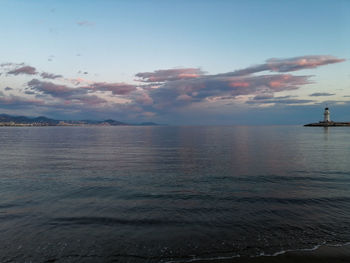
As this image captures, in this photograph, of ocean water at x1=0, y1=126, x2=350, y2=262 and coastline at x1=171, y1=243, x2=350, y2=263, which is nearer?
coastline at x1=171, y1=243, x2=350, y2=263

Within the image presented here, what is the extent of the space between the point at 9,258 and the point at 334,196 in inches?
890

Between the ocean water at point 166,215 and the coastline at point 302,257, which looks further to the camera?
the ocean water at point 166,215

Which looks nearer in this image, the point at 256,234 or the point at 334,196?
the point at 256,234

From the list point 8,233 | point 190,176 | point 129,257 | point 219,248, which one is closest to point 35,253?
point 8,233

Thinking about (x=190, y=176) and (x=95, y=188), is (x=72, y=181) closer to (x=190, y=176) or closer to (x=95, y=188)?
(x=95, y=188)

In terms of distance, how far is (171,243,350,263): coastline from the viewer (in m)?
10.3

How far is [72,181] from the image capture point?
24.8 meters

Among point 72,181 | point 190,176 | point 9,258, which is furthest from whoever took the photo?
point 190,176

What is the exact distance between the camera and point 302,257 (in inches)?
414

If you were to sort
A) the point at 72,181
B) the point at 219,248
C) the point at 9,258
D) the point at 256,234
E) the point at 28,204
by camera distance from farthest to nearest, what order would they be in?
the point at 72,181 < the point at 28,204 < the point at 256,234 < the point at 219,248 < the point at 9,258

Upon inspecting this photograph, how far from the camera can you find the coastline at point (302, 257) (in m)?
10.3

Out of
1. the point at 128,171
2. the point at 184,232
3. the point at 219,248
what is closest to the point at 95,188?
the point at 128,171

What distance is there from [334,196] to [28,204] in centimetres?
2470

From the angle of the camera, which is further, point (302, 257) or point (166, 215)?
point (166, 215)
